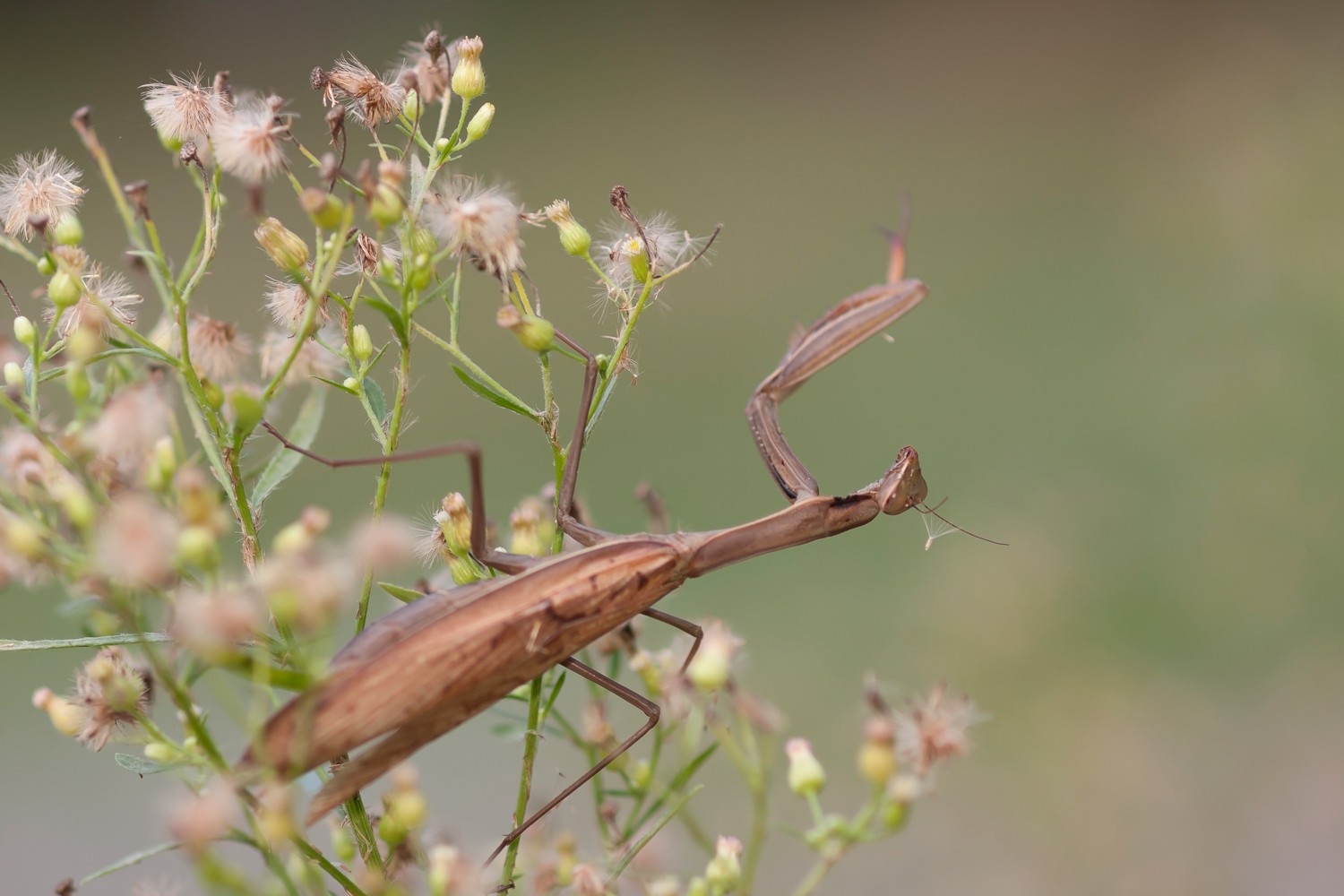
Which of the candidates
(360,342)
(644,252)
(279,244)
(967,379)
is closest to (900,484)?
(644,252)

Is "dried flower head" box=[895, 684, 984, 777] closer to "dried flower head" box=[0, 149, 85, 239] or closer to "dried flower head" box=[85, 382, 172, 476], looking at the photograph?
"dried flower head" box=[85, 382, 172, 476]

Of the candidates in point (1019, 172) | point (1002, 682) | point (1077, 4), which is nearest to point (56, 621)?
point (1002, 682)

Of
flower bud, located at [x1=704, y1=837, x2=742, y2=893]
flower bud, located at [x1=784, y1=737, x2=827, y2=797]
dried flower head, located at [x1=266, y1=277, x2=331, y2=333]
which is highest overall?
dried flower head, located at [x1=266, y1=277, x2=331, y2=333]

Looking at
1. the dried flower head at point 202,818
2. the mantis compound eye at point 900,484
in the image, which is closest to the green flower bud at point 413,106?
the dried flower head at point 202,818

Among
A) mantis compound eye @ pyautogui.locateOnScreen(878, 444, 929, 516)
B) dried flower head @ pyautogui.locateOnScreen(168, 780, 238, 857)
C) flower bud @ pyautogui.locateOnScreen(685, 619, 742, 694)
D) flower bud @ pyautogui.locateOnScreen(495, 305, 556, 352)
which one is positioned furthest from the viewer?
mantis compound eye @ pyautogui.locateOnScreen(878, 444, 929, 516)

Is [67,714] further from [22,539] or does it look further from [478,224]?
[478,224]

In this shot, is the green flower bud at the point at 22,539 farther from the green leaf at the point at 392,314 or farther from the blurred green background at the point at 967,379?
the blurred green background at the point at 967,379

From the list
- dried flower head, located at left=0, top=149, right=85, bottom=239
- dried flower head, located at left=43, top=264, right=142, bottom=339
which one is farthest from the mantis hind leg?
dried flower head, located at left=0, top=149, right=85, bottom=239
